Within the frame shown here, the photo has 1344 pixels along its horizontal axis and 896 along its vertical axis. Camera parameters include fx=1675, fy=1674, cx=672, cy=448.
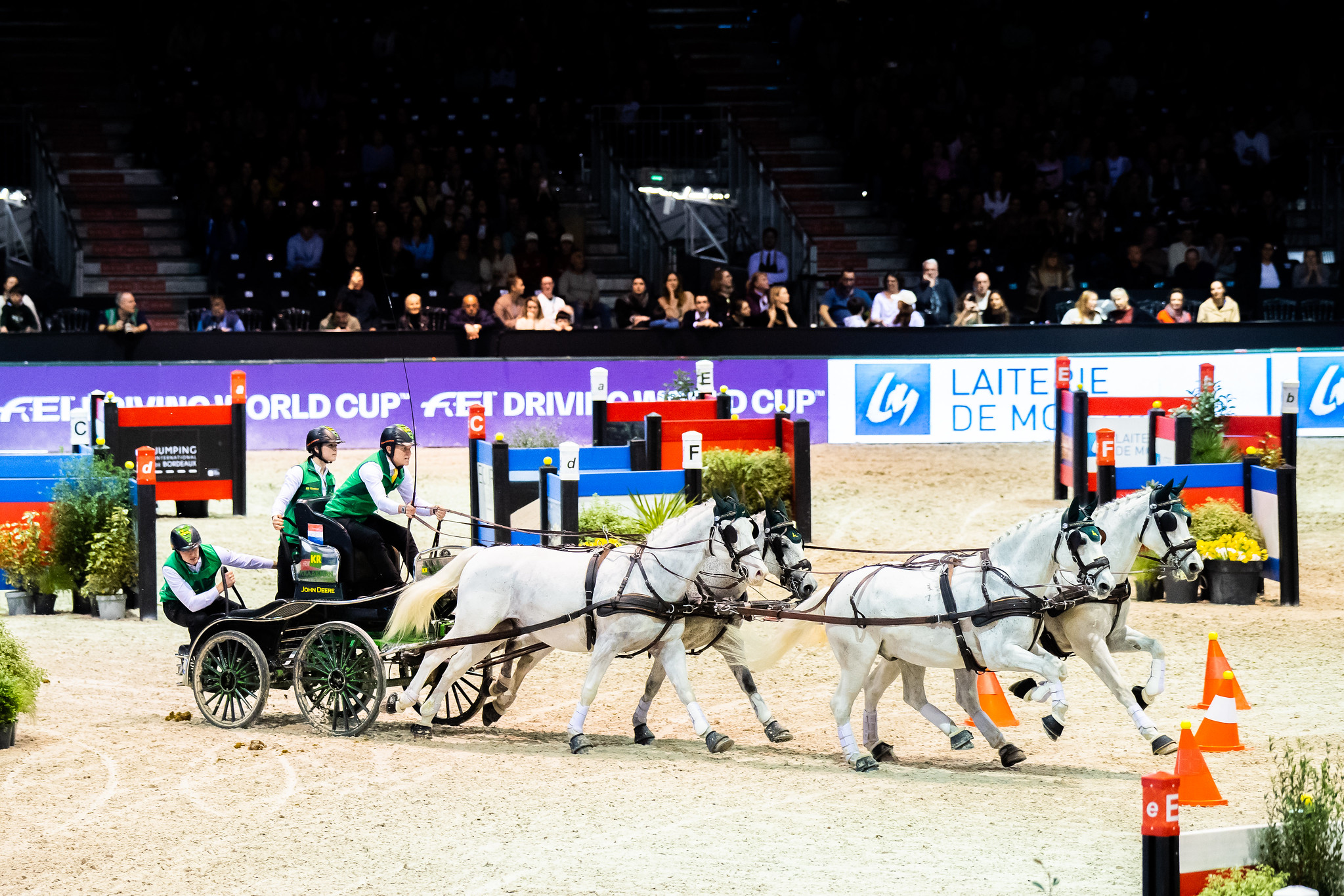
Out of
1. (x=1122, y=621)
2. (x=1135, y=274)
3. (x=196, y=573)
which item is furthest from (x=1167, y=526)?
(x=1135, y=274)

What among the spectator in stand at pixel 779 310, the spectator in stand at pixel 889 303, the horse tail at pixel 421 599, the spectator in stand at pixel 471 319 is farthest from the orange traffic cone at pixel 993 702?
the spectator in stand at pixel 889 303

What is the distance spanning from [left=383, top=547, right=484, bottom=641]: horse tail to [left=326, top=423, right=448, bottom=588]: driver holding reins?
41 cm

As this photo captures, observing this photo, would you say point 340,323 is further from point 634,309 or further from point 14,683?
point 14,683

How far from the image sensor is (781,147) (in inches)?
1136

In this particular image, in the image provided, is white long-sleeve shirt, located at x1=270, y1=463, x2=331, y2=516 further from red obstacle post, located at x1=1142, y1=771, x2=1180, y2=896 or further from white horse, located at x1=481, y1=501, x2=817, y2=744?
red obstacle post, located at x1=1142, y1=771, x2=1180, y2=896

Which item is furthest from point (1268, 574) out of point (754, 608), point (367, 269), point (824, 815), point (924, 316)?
point (367, 269)

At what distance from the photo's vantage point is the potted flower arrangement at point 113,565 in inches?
543

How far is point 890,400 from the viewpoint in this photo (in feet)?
72.2

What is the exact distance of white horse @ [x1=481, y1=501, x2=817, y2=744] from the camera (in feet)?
30.0

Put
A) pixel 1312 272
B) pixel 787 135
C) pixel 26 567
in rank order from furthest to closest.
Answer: pixel 787 135 → pixel 1312 272 → pixel 26 567

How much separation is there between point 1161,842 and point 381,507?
6.06 meters

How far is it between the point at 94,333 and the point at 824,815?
15.4 metres

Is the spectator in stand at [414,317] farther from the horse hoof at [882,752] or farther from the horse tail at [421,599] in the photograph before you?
the horse hoof at [882,752]

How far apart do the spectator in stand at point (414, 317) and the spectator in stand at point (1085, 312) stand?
8420 millimetres
